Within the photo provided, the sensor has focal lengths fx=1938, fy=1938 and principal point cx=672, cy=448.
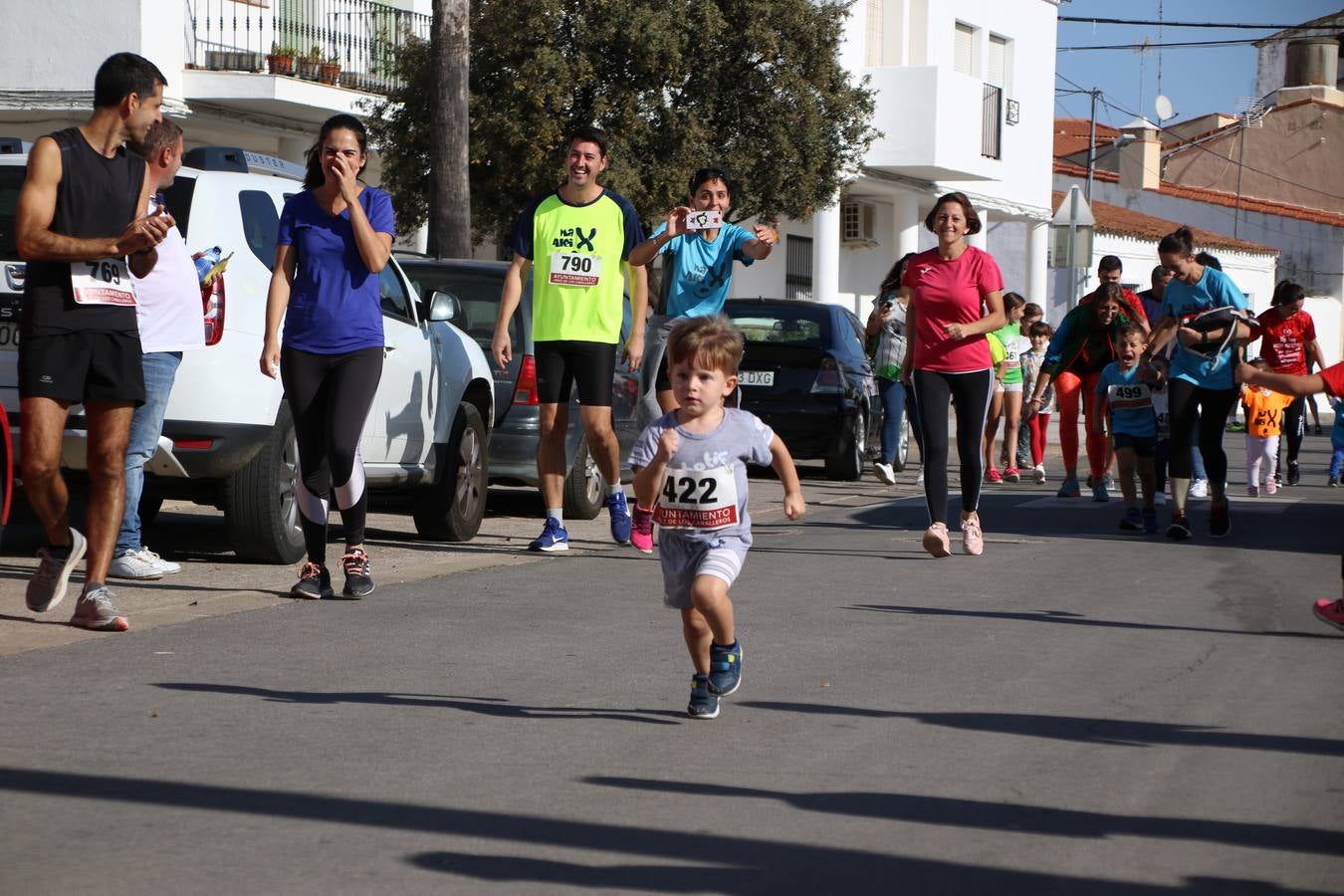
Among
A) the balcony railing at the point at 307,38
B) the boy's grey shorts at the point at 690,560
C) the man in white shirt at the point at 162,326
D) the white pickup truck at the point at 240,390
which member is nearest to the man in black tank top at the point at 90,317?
the man in white shirt at the point at 162,326

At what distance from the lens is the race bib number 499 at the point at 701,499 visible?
568 cm

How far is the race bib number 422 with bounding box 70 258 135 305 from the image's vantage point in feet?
22.6

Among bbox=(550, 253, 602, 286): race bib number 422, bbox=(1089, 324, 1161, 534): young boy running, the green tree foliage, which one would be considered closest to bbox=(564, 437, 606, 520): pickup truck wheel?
bbox=(550, 253, 602, 286): race bib number 422

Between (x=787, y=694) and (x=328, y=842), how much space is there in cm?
223

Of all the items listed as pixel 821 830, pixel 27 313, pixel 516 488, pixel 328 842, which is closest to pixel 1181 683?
pixel 821 830

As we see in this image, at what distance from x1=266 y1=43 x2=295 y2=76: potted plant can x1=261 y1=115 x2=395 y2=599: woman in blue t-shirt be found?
623 inches

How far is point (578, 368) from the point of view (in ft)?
32.7

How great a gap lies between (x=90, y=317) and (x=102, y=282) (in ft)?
0.45

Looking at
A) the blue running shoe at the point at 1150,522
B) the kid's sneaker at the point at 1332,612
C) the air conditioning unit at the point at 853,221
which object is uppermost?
the air conditioning unit at the point at 853,221

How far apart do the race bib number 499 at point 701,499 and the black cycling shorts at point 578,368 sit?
13.9 ft

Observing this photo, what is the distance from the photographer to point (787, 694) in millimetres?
6117

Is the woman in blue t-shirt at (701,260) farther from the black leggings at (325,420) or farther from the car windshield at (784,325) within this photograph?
the car windshield at (784,325)

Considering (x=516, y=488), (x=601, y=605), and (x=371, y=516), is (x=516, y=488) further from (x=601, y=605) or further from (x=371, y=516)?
(x=601, y=605)

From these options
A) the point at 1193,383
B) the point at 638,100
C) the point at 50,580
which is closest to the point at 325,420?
the point at 50,580
